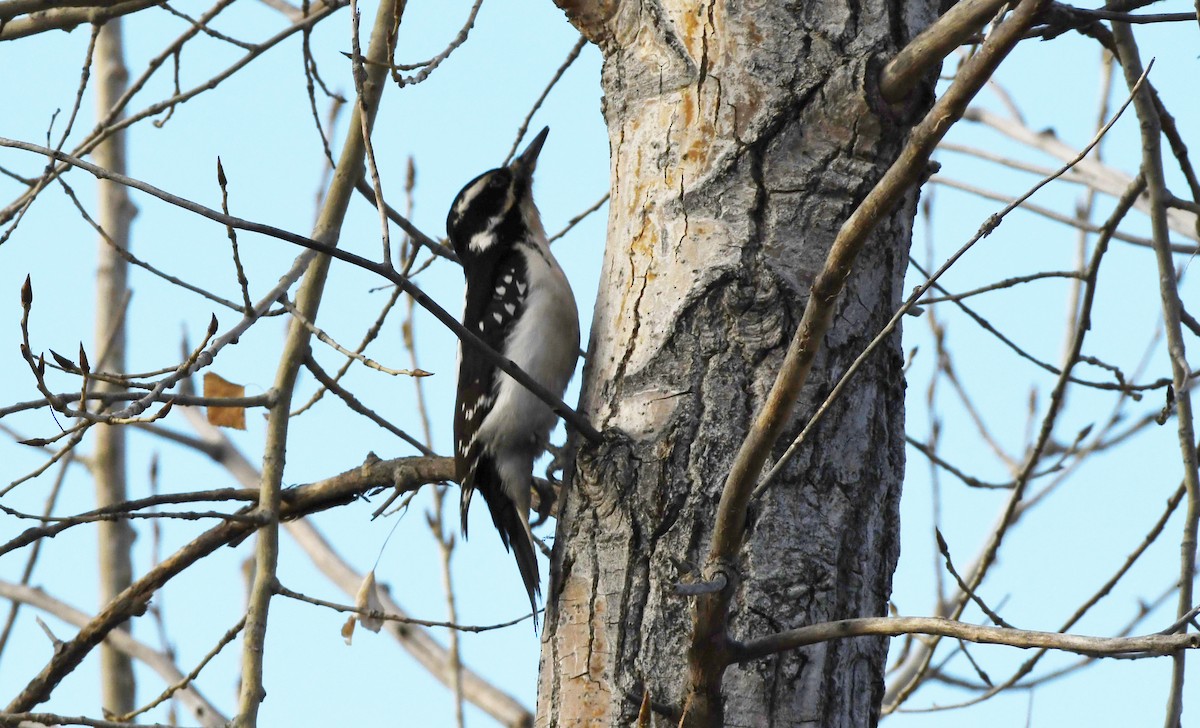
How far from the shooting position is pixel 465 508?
Answer: 3729 millimetres

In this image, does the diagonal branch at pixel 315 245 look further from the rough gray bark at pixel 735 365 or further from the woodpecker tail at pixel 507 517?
the woodpecker tail at pixel 507 517

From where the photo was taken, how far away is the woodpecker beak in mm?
4395

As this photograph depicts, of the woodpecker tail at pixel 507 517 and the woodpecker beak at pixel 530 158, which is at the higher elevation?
the woodpecker beak at pixel 530 158

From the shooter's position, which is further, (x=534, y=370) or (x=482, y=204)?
(x=482, y=204)

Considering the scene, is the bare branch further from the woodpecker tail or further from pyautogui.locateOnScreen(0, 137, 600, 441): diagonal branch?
the woodpecker tail

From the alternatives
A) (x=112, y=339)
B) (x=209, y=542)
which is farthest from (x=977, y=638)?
(x=112, y=339)

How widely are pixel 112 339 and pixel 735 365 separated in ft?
10.2

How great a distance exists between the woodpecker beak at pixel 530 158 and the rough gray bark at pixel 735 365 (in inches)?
65.8

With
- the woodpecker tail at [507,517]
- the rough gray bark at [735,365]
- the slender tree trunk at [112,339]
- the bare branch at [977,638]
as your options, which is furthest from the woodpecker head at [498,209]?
the bare branch at [977,638]

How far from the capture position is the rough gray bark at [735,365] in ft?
7.29

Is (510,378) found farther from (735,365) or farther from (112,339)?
(112,339)

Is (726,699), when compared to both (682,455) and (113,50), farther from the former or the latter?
(113,50)

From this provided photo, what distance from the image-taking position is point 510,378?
12.3ft

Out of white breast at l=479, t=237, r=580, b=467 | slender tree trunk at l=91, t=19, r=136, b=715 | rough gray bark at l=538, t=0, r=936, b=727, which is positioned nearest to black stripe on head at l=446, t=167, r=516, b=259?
white breast at l=479, t=237, r=580, b=467
